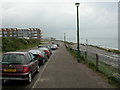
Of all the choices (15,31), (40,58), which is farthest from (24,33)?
(40,58)

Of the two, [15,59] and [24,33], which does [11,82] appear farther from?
[24,33]

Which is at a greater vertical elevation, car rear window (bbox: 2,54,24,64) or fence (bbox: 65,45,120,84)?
car rear window (bbox: 2,54,24,64)

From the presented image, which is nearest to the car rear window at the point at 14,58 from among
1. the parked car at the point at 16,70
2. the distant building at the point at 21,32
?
the parked car at the point at 16,70

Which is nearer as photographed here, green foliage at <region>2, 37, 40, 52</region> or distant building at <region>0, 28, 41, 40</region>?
green foliage at <region>2, 37, 40, 52</region>

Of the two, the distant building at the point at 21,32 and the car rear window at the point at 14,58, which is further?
the distant building at the point at 21,32

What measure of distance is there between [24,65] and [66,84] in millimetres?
2038

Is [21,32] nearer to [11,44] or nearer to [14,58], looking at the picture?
[11,44]

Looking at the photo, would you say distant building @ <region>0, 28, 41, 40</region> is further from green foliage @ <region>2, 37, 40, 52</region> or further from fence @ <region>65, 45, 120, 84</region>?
fence @ <region>65, 45, 120, 84</region>

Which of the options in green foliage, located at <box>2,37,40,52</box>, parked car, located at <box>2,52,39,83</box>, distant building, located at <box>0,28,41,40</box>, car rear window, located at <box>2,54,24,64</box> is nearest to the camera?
parked car, located at <box>2,52,39,83</box>

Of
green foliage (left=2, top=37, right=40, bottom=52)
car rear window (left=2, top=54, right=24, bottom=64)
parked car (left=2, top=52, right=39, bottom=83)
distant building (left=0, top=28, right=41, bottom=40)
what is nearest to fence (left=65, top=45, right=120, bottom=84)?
parked car (left=2, top=52, right=39, bottom=83)

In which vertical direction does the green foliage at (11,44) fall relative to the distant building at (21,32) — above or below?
below

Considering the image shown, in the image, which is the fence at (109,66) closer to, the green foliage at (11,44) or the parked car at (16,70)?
the parked car at (16,70)

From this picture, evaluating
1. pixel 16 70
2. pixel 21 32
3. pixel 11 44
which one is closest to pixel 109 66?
pixel 16 70

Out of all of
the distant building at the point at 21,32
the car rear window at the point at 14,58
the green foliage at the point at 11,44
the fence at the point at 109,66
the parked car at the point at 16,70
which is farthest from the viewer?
the distant building at the point at 21,32
